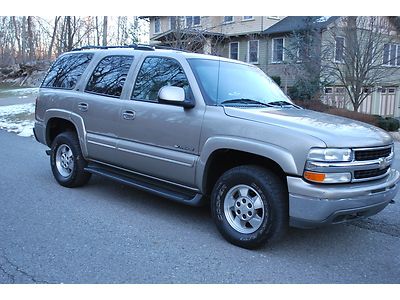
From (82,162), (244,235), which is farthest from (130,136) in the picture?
(244,235)

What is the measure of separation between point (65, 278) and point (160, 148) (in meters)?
1.83

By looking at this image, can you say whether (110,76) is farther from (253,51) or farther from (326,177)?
(253,51)

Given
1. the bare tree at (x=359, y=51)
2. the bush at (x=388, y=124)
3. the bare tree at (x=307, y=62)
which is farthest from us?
the bare tree at (x=307, y=62)

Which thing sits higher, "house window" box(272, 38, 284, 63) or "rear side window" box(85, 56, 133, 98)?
"house window" box(272, 38, 284, 63)

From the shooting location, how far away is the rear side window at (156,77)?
4750 millimetres

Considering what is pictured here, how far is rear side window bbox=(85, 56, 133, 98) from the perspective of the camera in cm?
532

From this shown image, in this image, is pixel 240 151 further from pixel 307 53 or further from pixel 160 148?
pixel 307 53

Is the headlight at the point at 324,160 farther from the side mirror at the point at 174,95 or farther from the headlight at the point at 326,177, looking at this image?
the side mirror at the point at 174,95

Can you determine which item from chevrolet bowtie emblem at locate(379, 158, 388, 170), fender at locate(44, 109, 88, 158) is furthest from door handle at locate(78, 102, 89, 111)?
chevrolet bowtie emblem at locate(379, 158, 388, 170)

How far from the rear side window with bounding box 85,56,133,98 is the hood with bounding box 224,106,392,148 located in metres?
1.72

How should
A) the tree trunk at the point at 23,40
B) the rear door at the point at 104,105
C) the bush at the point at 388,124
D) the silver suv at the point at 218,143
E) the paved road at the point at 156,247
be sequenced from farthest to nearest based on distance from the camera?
1. the tree trunk at the point at 23,40
2. the bush at the point at 388,124
3. the rear door at the point at 104,105
4. the silver suv at the point at 218,143
5. the paved road at the point at 156,247

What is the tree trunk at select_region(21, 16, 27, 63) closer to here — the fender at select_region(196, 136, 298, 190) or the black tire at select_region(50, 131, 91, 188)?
the black tire at select_region(50, 131, 91, 188)

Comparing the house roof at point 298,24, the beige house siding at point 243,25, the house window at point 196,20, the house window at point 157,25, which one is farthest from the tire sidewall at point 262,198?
the house window at point 157,25

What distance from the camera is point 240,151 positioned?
4121 mm
